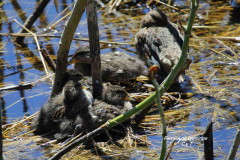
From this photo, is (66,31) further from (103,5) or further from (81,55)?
(103,5)

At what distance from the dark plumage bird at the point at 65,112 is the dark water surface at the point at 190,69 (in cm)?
43

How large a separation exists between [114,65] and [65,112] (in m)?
1.51

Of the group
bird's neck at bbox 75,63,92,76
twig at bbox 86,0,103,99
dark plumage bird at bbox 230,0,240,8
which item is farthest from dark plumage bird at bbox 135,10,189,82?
dark plumage bird at bbox 230,0,240,8

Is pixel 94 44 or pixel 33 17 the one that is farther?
pixel 33 17

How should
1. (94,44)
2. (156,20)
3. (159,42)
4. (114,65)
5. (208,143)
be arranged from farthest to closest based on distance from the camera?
(156,20) → (159,42) → (114,65) → (94,44) → (208,143)

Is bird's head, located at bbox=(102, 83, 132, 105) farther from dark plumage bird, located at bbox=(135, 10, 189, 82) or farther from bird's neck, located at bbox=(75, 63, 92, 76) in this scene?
bird's neck, located at bbox=(75, 63, 92, 76)

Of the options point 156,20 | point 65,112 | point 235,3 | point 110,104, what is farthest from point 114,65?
point 235,3

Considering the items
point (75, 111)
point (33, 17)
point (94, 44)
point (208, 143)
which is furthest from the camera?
point (33, 17)

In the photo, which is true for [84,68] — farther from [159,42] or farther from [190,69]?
[190,69]

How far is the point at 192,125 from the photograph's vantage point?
486 centimetres

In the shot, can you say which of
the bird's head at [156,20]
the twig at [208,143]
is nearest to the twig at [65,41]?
the twig at [208,143]

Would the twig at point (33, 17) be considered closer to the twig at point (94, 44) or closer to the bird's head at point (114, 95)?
the twig at point (94, 44)

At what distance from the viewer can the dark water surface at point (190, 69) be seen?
4629 millimetres

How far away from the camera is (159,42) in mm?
6781
